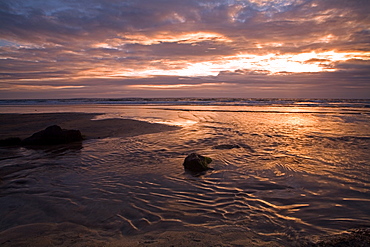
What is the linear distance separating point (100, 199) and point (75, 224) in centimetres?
Answer: 79

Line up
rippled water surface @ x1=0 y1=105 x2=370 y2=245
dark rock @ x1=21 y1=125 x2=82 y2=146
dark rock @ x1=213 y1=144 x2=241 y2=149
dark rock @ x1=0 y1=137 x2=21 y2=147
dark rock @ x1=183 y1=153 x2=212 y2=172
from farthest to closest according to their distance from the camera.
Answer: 1. dark rock @ x1=21 y1=125 x2=82 y2=146
2. dark rock @ x1=0 y1=137 x2=21 y2=147
3. dark rock @ x1=213 y1=144 x2=241 y2=149
4. dark rock @ x1=183 y1=153 x2=212 y2=172
5. rippled water surface @ x1=0 y1=105 x2=370 y2=245

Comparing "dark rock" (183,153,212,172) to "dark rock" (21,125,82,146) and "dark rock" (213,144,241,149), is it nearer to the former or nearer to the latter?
"dark rock" (213,144,241,149)

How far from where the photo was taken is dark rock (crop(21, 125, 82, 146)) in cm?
862

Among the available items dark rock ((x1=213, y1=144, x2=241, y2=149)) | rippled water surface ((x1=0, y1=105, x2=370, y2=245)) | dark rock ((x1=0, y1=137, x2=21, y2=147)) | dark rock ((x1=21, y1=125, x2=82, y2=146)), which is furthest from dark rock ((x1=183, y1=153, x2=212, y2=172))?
dark rock ((x1=0, y1=137, x2=21, y2=147))

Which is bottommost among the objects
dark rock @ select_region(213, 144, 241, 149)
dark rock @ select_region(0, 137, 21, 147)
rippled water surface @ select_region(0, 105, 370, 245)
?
rippled water surface @ select_region(0, 105, 370, 245)

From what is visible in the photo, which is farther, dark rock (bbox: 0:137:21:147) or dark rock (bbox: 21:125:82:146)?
dark rock (bbox: 21:125:82:146)

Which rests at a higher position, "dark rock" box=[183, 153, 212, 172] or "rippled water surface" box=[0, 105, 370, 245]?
"dark rock" box=[183, 153, 212, 172]

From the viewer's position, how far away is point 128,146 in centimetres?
826

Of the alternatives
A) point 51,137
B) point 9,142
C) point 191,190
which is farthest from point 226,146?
point 9,142

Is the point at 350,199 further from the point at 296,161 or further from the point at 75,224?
the point at 75,224

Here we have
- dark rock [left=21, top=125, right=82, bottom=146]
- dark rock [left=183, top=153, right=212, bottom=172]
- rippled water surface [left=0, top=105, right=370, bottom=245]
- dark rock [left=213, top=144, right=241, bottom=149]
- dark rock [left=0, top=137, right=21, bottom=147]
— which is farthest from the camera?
dark rock [left=21, top=125, right=82, bottom=146]

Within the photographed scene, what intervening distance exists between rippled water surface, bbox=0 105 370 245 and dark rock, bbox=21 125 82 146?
84 cm

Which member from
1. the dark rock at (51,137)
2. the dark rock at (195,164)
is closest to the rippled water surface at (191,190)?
the dark rock at (195,164)

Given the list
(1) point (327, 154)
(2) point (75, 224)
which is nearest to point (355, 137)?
(1) point (327, 154)
